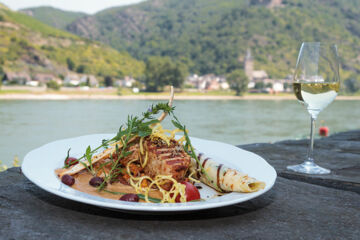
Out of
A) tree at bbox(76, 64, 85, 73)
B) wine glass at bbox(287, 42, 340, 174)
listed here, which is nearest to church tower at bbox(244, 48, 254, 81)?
tree at bbox(76, 64, 85, 73)

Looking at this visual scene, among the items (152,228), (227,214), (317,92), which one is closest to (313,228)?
(227,214)

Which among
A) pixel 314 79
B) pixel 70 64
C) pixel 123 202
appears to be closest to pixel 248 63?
pixel 70 64

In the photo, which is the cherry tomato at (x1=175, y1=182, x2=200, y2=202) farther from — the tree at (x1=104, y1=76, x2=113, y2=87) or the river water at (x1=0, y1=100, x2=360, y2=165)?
the tree at (x1=104, y1=76, x2=113, y2=87)

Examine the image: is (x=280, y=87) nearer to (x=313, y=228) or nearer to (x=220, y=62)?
(x=220, y=62)

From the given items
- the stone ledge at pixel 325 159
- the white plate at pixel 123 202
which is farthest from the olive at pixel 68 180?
the stone ledge at pixel 325 159

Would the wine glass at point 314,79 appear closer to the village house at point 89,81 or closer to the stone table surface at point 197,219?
the stone table surface at point 197,219

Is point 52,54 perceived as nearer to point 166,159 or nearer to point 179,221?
point 166,159
